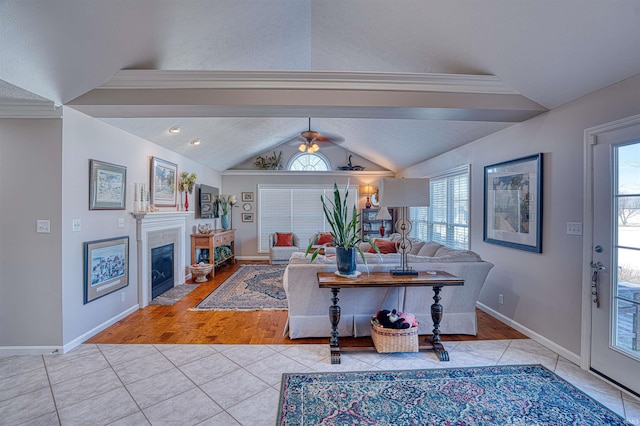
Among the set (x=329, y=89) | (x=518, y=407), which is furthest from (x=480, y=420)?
(x=329, y=89)

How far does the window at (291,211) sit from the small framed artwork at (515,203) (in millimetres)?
4226

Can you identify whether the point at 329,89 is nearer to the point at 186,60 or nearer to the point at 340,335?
the point at 186,60

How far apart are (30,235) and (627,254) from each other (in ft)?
16.5

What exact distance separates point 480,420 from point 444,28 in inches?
115

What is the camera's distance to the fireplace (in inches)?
168

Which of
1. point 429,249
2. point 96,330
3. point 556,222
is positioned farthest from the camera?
point 429,249

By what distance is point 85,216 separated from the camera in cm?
292

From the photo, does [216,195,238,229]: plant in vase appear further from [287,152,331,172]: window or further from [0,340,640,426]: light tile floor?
[0,340,640,426]: light tile floor

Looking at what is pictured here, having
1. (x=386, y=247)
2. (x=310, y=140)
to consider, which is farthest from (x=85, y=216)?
(x=386, y=247)

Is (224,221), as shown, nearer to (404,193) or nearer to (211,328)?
(211,328)

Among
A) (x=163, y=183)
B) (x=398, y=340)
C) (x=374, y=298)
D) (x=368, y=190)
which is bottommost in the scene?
(x=398, y=340)

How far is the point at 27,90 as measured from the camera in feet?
7.55

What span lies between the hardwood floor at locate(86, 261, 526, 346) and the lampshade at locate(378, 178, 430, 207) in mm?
1477

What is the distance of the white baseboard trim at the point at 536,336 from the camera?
8.29 feet
